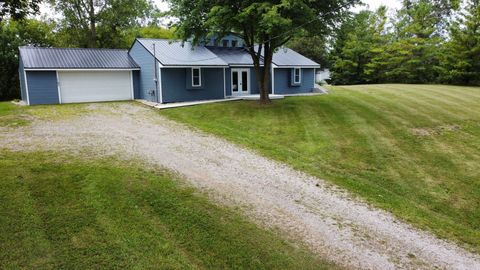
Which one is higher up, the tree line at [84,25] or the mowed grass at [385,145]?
the tree line at [84,25]

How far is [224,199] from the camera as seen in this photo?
688cm

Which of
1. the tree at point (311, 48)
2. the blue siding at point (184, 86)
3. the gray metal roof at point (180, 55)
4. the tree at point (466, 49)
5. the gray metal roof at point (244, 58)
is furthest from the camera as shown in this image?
the tree at point (311, 48)

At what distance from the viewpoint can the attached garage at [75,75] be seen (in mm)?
19203

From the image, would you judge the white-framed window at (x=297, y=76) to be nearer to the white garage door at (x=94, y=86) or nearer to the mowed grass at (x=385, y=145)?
the mowed grass at (x=385, y=145)

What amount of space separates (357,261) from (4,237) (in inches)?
195

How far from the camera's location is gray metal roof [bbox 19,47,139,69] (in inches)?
764

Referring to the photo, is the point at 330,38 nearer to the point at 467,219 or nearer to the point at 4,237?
the point at 467,219

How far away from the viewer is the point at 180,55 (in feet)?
68.8

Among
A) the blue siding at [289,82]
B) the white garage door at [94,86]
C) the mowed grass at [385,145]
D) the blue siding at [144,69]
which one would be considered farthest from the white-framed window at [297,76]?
the white garage door at [94,86]

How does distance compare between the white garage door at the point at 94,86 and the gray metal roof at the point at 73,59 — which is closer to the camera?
the gray metal roof at the point at 73,59

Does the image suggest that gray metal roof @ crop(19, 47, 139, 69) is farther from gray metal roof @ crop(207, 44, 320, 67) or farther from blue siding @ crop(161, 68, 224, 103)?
gray metal roof @ crop(207, 44, 320, 67)

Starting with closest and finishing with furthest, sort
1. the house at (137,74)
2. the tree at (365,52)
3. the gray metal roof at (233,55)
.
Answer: the house at (137,74) → the gray metal roof at (233,55) → the tree at (365,52)

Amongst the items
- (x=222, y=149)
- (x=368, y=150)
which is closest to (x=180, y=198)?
→ (x=222, y=149)

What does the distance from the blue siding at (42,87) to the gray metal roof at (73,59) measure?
48cm
